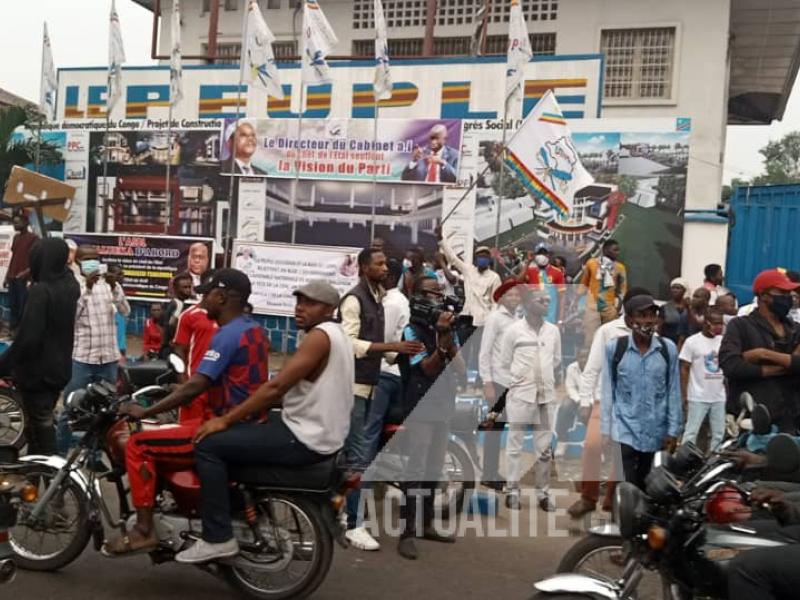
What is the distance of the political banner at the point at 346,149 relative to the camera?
1600cm

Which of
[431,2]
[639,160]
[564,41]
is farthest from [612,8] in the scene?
[639,160]

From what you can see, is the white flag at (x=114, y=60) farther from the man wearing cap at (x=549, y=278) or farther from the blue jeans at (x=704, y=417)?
the blue jeans at (x=704, y=417)

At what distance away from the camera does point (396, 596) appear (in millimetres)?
5125

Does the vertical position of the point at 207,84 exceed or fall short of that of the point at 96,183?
it exceeds it

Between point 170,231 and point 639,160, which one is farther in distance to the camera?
point 170,231

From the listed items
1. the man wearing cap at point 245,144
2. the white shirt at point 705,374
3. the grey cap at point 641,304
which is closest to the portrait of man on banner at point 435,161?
the man wearing cap at point 245,144

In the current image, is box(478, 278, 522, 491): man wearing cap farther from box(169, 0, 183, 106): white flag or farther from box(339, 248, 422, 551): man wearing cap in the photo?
box(169, 0, 183, 106): white flag

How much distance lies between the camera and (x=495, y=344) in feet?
24.5

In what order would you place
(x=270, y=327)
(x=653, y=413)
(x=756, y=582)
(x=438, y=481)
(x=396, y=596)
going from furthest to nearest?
1. (x=270, y=327)
2. (x=438, y=481)
3. (x=653, y=413)
4. (x=396, y=596)
5. (x=756, y=582)

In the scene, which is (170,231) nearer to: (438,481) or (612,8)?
(612,8)

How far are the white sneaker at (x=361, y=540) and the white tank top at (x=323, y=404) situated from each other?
135 cm

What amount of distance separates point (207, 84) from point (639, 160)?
9660mm

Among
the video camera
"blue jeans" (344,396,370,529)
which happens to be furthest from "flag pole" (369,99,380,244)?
"blue jeans" (344,396,370,529)

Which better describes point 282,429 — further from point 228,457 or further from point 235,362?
point 235,362
